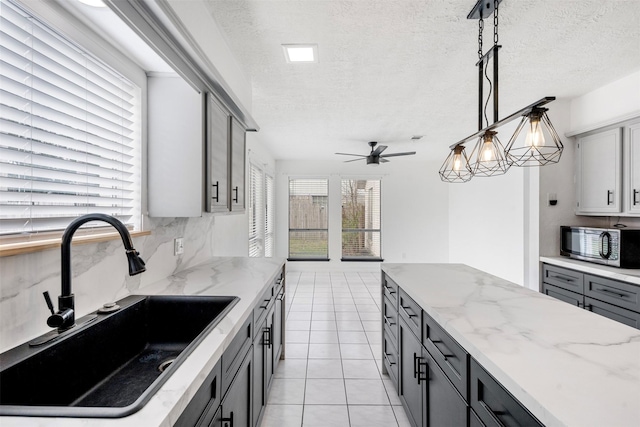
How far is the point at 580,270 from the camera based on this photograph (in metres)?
3.07

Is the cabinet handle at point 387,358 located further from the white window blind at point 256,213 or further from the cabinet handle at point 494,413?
the white window blind at point 256,213

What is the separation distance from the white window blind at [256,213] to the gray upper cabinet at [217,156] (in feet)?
8.59

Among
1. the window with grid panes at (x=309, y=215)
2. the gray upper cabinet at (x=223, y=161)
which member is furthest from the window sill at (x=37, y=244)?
the window with grid panes at (x=309, y=215)

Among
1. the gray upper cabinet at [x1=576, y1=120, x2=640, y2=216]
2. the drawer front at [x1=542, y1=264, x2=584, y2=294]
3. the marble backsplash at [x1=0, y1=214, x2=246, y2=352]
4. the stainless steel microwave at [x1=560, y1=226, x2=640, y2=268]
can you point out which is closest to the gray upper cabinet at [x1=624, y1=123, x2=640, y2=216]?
the gray upper cabinet at [x1=576, y1=120, x2=640, y2=216]

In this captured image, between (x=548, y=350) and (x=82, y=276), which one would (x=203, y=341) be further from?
(x=548, y=350)

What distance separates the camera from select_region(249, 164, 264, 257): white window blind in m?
5.02

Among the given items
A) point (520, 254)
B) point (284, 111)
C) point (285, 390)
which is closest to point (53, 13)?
point (285, 390)

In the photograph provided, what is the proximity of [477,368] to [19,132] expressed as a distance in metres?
1.77

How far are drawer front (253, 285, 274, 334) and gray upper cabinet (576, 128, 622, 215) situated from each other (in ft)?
11.3

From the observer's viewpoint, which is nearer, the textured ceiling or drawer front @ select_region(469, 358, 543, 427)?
drawer front @ select_region(469, 358, 543, 427)

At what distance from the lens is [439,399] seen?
58.1 inches

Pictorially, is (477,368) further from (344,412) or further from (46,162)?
(46,162)

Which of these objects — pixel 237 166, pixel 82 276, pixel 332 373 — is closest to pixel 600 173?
pixel 332 373

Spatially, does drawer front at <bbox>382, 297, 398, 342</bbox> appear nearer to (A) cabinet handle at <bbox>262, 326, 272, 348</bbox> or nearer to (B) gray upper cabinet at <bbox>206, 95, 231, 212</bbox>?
(A) cabinet handle at <bbox>262, 326, 272, 348</bbox>
